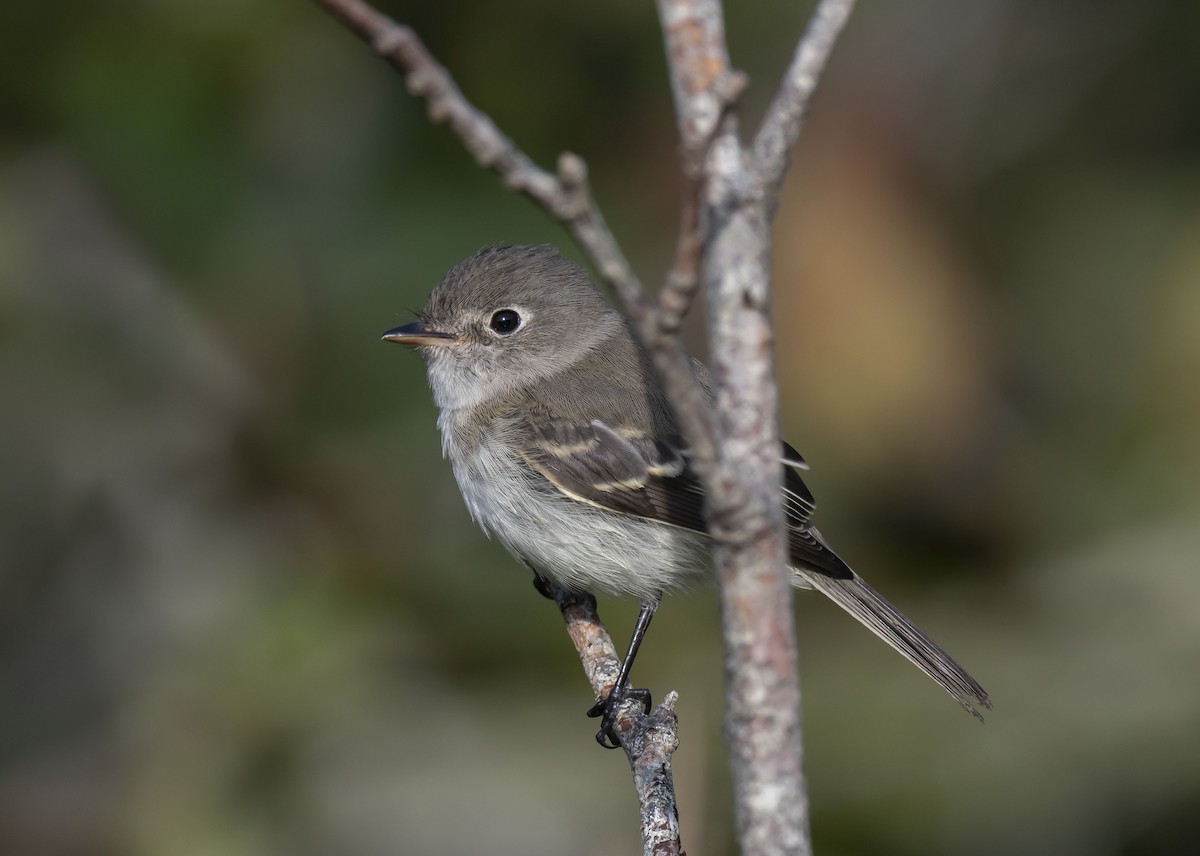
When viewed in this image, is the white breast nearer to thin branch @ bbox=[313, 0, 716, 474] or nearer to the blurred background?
the blurred background

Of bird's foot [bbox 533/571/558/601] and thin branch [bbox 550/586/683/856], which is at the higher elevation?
bird's foot [bbox 533/571/558/601]

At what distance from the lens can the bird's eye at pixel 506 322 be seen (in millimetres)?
4022

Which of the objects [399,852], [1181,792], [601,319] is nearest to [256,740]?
[399,852]

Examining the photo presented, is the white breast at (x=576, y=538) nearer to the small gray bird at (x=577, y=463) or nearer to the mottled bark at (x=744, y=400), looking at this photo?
the small gray bird at (x=577, y=463)

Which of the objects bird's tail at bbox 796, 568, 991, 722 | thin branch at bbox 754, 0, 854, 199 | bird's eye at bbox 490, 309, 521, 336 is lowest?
thin branch at bbox 754, 0, 854, 199

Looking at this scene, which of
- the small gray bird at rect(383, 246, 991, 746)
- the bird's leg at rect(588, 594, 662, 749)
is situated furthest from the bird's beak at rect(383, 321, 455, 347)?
the bird's leg at rect(588, 594, 662, 749)

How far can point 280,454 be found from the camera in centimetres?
450

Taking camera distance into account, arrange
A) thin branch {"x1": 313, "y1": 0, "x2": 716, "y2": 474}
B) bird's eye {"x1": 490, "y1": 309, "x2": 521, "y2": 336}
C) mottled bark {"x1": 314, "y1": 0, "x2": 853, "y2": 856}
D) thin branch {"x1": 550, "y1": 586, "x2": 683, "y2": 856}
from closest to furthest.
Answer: thin branch {"x1": 313, "y1": 0, "x2": 716, "y2": 474}, mottled bark {"x1": 314, "y1": 0, "x2": 853, "y2": 856}, thin branch {"x1": 550, "y1": 586, "x2": 683, "y2": 856}, bird's eye {"x1": 490, "y1": 309, "x2": 521, "y2": 336}

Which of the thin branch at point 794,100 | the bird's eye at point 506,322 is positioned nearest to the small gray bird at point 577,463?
the bird's eye at point 506,322

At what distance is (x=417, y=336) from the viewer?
3.88 m

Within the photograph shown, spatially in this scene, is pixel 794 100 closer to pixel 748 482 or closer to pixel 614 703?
pixel 748 482

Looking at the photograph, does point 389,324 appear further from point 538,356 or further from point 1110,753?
point 1110,753

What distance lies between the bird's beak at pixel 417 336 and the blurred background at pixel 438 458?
0.59 m

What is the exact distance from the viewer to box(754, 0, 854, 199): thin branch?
1568 mm
